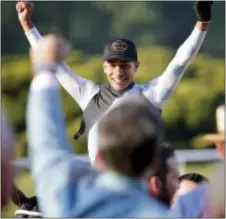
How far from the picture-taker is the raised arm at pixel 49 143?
1633 mm

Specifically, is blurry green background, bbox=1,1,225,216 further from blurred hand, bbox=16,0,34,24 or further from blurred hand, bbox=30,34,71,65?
blurred hand, bbox=30,34,71,65

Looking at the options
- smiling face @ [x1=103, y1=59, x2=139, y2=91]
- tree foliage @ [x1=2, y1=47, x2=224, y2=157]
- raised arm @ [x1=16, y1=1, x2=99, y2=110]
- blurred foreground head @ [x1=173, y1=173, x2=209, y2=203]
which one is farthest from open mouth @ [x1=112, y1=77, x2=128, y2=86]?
tree foliage @ [x1=2, y1=47, x2=224, y2=157]

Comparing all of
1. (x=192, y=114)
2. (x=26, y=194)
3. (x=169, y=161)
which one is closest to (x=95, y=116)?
(x=26, y=194)

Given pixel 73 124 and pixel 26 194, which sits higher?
pixel 73 124

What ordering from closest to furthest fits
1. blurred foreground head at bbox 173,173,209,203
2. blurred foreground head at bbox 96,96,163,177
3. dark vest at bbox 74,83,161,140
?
blurred foreground head at bbox 96,96,163,177
blurred foreground head at bbox 173,173,209,203
dark vest at bbox 74,83,161,140

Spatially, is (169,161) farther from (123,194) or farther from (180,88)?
(180,88)

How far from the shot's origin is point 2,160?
1.60m

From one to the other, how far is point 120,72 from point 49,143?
1442mm

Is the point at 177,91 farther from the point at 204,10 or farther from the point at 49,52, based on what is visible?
the point at 49,52

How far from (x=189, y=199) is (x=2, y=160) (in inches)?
23.2

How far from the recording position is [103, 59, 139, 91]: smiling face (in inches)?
120

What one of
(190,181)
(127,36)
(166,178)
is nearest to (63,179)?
(166,178)

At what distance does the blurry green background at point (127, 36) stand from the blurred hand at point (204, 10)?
54cm

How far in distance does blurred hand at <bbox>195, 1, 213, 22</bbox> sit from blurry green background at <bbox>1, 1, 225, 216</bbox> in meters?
0.54
